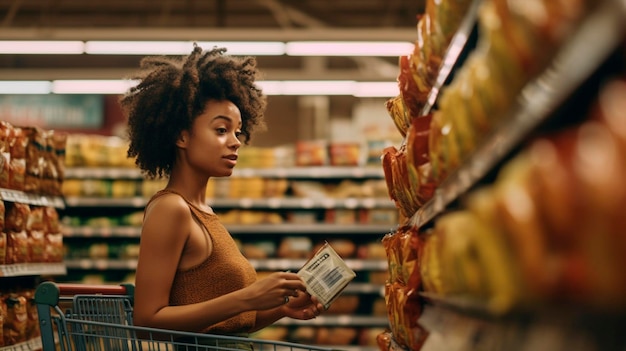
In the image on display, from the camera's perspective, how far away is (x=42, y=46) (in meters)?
7.01

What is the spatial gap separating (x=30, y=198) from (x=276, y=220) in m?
3.94

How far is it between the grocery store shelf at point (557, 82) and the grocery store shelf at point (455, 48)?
30 centimetres

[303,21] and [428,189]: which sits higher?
[303,21]

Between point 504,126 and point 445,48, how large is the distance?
762 millimetres

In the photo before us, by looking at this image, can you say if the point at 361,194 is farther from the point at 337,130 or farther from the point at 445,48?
the point at 445,48

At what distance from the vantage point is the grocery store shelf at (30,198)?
13.3 feet

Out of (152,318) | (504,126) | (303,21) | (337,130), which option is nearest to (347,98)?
(303,21)

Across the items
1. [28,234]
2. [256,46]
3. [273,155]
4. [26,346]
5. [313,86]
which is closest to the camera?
[26,346]

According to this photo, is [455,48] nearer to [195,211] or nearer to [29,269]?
[195,211]

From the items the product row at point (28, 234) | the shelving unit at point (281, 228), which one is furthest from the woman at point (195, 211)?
the shelving unit at point (281, 228)

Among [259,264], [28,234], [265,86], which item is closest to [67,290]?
[28,234]

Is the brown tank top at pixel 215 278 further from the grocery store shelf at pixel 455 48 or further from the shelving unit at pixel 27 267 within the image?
the shelving unit at pixel 27 267

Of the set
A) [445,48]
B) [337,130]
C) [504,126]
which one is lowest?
[504,126]

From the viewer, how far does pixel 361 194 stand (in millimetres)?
8266
